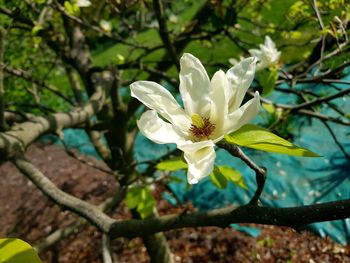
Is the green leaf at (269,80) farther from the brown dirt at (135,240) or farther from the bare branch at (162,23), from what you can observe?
the brown dirt at (135,240)

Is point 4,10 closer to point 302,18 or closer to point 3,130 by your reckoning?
point 3,130

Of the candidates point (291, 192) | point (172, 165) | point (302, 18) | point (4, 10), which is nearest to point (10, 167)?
point (291, 192)

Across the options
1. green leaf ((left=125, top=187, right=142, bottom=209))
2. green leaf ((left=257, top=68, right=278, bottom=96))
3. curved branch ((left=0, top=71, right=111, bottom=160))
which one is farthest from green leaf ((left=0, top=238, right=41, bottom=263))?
green leaf ((left=125, top=187, right=142, bottom=209))

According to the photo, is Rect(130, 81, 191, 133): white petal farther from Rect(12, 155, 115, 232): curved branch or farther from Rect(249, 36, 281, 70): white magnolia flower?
Rect(249, 36, 281, 70): white magnolia flower

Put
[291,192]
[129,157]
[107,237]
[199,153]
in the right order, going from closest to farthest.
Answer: [199,153] < [107,237] < [129,157] < [291,192]

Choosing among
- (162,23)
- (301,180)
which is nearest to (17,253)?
(162,23)

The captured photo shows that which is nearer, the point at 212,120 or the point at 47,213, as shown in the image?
the point at 212,120

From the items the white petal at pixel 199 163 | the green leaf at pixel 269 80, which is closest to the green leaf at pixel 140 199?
the green leaf at pixel 269 80
